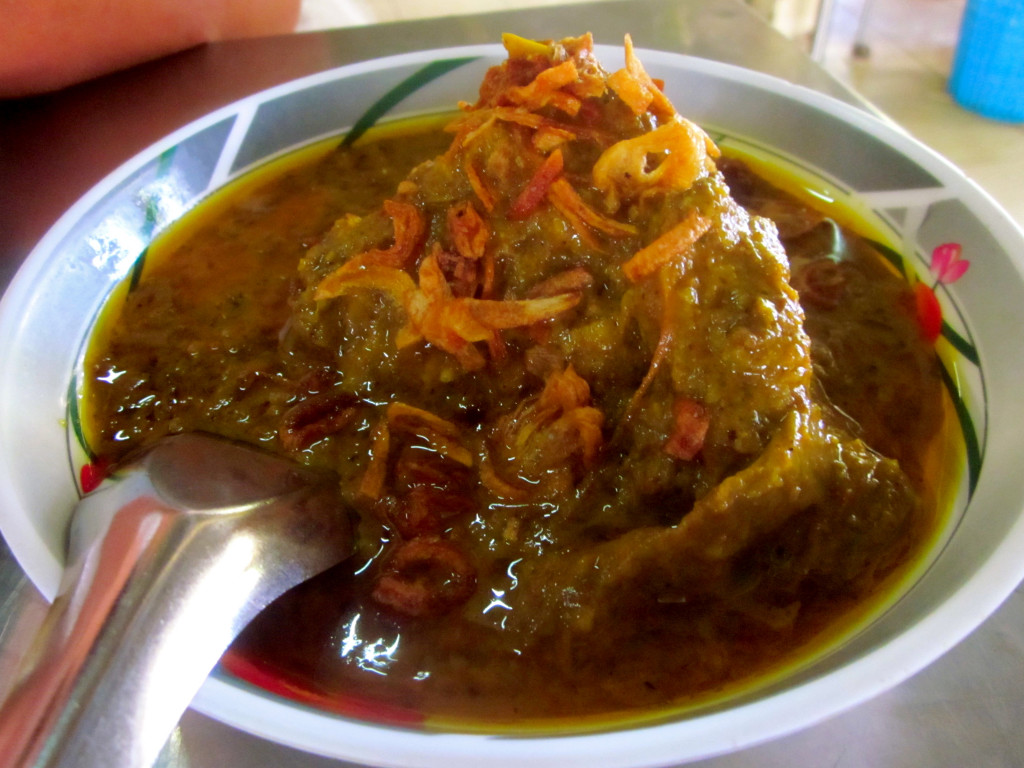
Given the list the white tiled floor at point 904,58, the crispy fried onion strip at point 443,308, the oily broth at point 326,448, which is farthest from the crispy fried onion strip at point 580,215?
the white tiled floor at point 904,58

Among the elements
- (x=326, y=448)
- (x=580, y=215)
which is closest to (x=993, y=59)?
(x=580, y=215)

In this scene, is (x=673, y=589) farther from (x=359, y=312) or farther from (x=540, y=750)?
(x=359, y=312)

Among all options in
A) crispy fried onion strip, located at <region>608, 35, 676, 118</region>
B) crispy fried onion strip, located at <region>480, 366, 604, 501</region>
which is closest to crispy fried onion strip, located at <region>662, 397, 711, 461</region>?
crispy fried onion strip, located at <region>480, 366, 604, 501</region>

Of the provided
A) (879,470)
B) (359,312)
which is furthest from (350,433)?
(879,470)

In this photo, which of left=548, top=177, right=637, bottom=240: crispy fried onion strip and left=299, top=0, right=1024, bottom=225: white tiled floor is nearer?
left=548, top=177, right=637, bottom=240: crispy fried onion strip

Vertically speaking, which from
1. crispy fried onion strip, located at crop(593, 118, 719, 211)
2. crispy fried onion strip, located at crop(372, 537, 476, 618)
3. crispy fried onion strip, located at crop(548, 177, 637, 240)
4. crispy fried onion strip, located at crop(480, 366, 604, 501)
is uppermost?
crispy fried onion strip, located at crop(593, 118, 719, 211)

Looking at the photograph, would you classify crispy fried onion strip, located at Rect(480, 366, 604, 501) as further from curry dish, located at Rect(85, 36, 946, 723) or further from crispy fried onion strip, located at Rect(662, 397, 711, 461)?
crispy fried onion strip, located at Rect(662, 397, 711, 461)

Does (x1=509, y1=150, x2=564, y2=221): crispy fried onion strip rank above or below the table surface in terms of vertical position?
above

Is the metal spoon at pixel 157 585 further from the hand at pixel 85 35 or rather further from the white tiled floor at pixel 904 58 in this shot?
the white tiled floor at pixel 904 58
